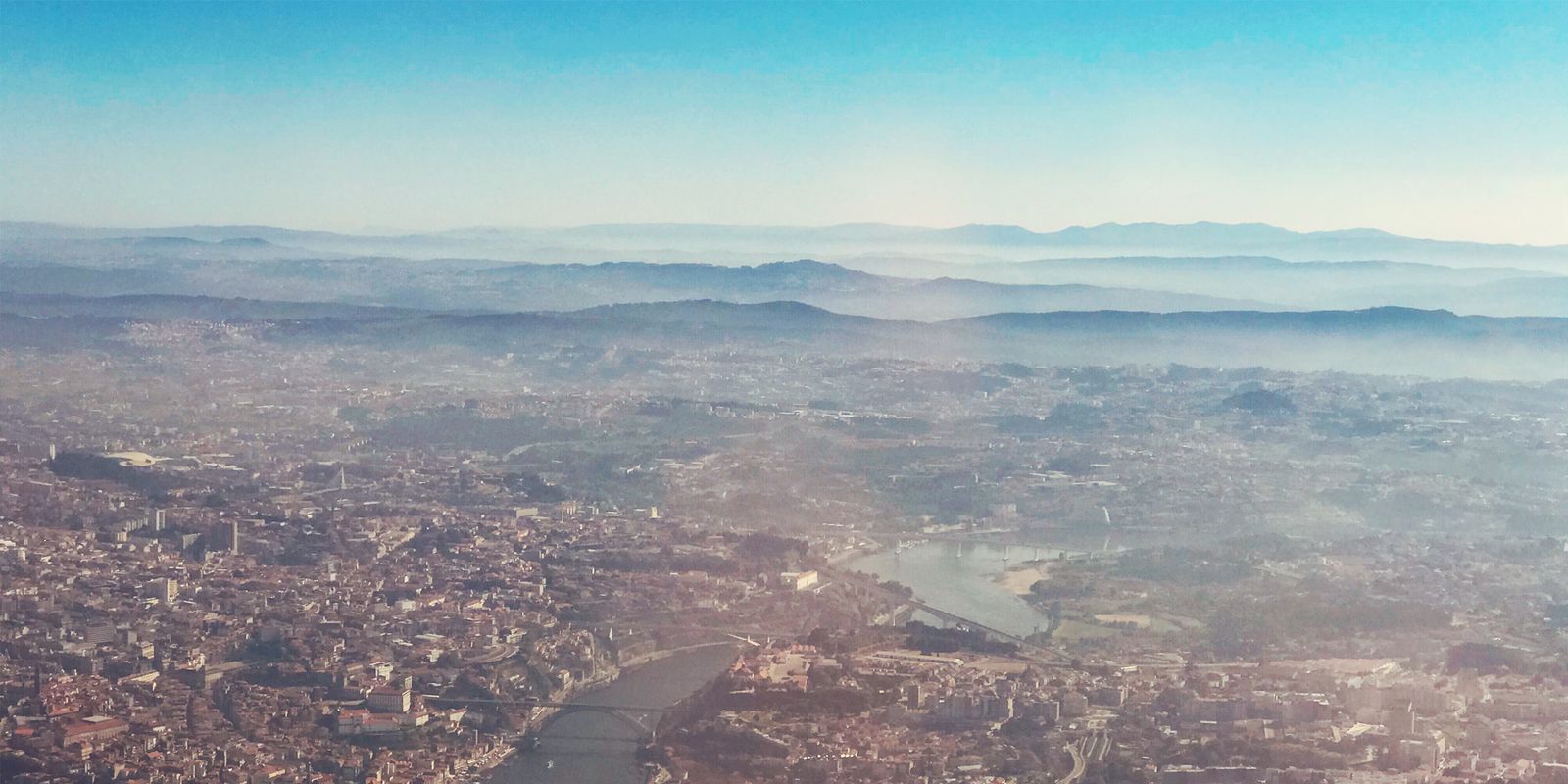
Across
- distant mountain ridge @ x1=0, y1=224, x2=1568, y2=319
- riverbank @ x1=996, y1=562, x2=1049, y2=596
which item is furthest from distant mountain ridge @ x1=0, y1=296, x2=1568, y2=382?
riverbank @ x1=996, y1=562, x2=1049, y2=596

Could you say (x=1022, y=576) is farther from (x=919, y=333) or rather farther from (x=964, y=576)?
(x=919, y=333)

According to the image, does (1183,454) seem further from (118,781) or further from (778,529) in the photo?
(118,781)

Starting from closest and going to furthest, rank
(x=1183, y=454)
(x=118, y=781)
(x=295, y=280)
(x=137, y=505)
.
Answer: (x=118, y=781) < (x=137, y=505) < (x=1183, y=454) < (x=295, y=280)

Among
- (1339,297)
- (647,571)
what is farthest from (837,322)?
(647,571)

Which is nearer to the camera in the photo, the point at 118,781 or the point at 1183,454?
the point at 118,781

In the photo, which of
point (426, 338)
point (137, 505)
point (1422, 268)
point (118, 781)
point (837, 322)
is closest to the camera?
point (118, 781)

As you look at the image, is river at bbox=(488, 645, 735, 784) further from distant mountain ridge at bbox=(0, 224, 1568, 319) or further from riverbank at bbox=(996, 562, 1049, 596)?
distant mountain ridge at bbox=(0, 224, 1568, 319)

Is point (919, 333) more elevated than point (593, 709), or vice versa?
point (919, 333)

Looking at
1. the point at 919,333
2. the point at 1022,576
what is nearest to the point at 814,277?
the point at 919,333
